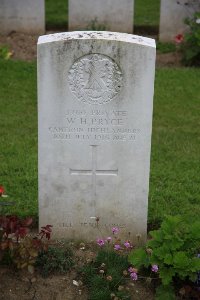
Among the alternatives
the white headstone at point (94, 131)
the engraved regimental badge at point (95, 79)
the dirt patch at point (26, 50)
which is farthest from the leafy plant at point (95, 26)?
the engraved regimental badge at point (95, 79)

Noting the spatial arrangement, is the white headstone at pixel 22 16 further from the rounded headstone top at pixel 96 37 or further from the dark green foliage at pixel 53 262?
the dark green foliage at pixel 53 262

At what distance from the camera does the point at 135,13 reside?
13.0 metres

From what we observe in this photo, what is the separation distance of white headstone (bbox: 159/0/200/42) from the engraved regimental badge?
5.97 meters

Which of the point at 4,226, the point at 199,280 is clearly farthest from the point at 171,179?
the point at 4,226

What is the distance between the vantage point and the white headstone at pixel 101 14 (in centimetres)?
1088

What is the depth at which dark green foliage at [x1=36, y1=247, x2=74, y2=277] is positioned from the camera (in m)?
4.93

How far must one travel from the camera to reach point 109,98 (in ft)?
16.3

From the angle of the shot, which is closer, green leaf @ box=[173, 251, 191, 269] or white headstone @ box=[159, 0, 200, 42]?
green leaf @ box=[173, 251, 191, 269]

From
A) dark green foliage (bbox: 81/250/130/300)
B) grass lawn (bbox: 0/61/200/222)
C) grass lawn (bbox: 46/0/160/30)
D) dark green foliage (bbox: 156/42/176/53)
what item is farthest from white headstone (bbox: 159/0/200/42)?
dark green foliage (bbox: 81/250/130/300)

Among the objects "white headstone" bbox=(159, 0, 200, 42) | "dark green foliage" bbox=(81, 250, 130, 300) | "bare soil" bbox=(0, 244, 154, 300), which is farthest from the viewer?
"white headstone" bbox=(159, 0, 200, 42)

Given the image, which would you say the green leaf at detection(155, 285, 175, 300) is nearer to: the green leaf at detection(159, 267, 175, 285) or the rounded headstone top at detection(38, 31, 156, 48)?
the green leaf at detection(159, 267, 175, 285)

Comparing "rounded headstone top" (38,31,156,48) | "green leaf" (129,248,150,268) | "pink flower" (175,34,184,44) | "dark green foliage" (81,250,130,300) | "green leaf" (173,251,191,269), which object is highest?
"rounded headstone top" (38,31,156,48)

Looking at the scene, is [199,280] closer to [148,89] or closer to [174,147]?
[148,89]

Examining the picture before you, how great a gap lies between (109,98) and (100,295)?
4.52 ft
